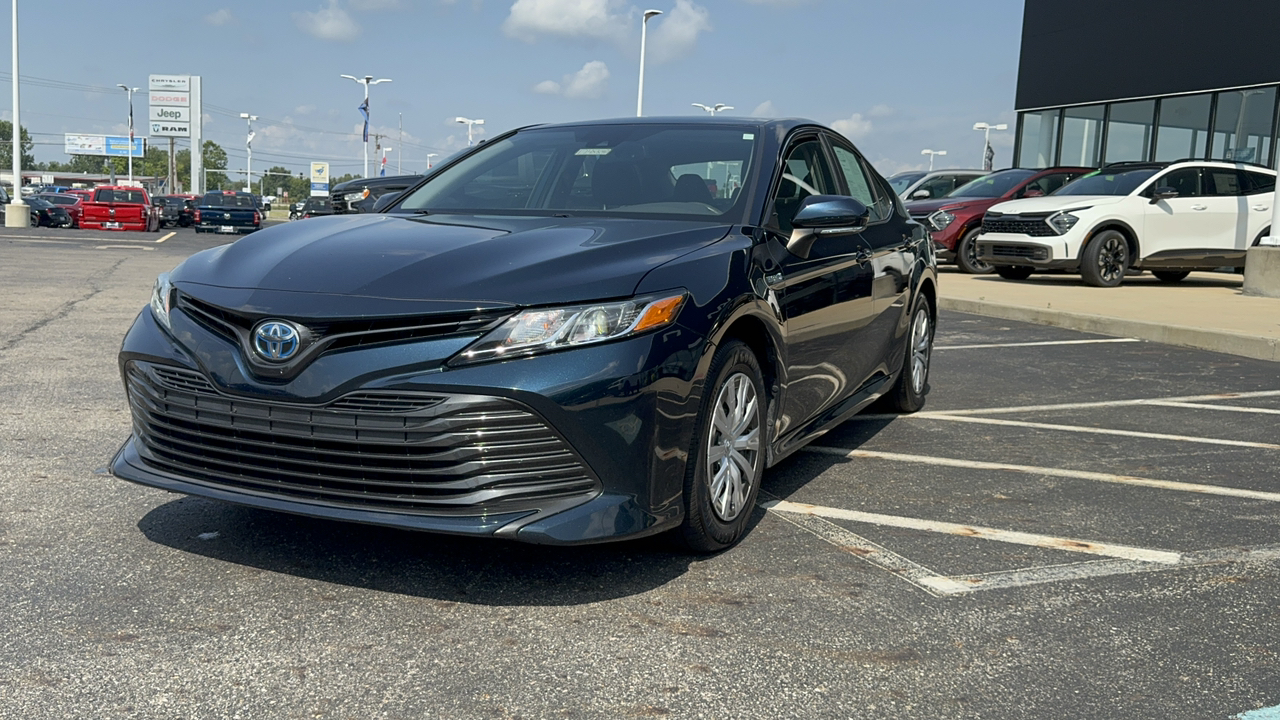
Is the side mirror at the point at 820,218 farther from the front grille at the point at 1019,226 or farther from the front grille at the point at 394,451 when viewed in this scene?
the front grille at the point at 1019,226

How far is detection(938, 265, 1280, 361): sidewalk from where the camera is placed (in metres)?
9.90

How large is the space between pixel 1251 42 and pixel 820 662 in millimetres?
19721

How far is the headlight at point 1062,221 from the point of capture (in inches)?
591

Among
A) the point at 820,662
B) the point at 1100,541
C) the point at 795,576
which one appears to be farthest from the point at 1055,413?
the point at 820,662

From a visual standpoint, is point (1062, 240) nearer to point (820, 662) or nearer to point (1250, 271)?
point (1250, 271)

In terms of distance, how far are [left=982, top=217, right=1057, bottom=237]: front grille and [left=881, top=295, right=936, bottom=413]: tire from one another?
919 centimetres

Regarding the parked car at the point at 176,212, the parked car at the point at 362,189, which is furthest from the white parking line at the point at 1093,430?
the parked car at the point at 176,212

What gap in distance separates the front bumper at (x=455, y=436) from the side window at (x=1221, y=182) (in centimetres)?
1459

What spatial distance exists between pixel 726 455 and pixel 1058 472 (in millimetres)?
2147

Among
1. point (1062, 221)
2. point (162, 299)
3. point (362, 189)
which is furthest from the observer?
point (1062, 221)

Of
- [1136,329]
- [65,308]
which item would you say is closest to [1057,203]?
[1136,329]

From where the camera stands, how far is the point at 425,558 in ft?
12.3

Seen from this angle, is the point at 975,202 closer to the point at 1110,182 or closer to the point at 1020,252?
the point at 1110,182

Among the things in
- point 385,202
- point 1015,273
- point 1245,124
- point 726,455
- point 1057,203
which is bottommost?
point 726,455
